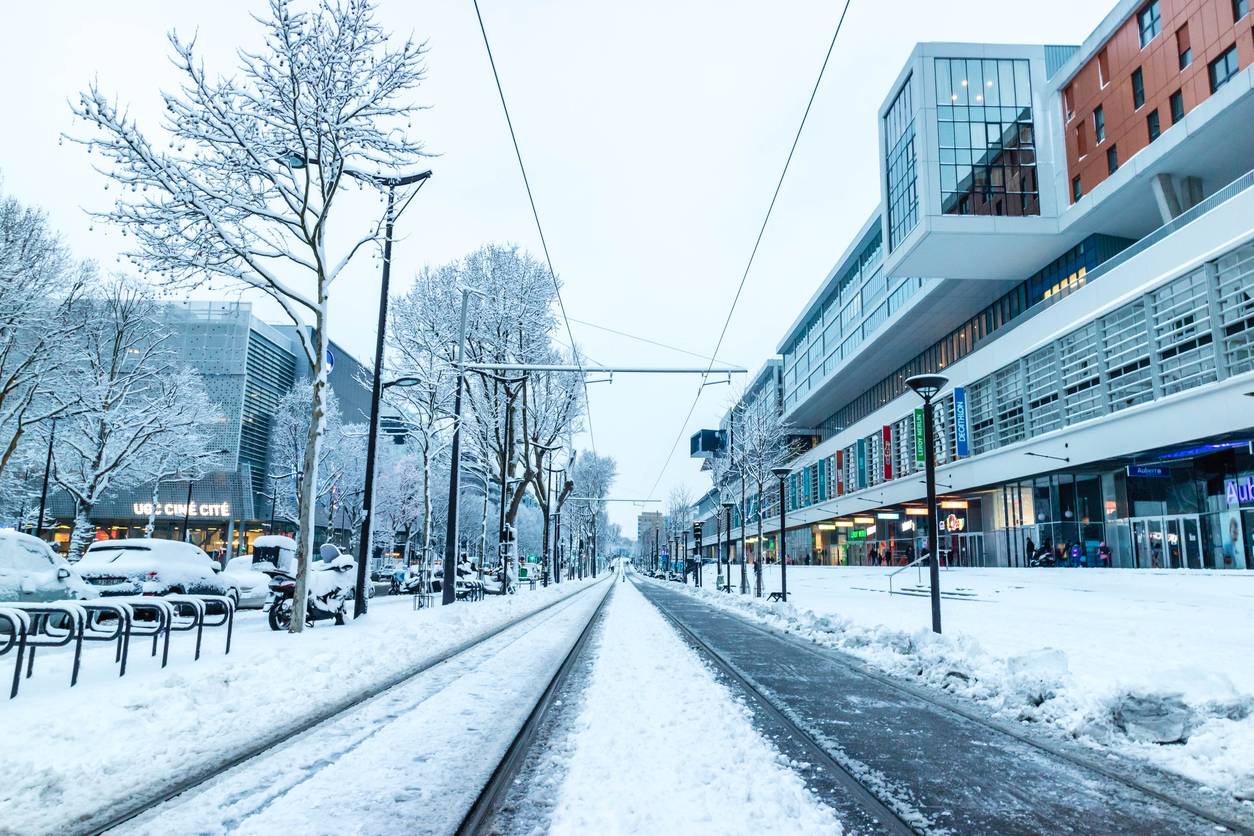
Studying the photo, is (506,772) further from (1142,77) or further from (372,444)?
(1142,77)

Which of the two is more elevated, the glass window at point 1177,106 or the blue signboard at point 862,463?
the glass window at point 1177,106

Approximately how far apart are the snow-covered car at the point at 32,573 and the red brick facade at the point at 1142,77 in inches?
1509

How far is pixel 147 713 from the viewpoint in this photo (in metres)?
5.93

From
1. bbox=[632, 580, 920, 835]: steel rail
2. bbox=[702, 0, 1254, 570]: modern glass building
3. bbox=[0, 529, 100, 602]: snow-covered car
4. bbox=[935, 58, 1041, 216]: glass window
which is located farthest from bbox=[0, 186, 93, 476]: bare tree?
bbox=[935, 58, 1041, 216]: glass window

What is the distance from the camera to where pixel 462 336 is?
21609 mm

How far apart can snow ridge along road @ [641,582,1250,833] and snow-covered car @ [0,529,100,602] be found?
34.9 ft

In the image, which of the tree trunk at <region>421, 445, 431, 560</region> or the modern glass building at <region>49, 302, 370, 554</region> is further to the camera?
the modern glass building at <region>49, 302, 370, 554</region>

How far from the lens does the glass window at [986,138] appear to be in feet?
131

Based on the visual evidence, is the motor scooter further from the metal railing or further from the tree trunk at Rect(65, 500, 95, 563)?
the metal railing

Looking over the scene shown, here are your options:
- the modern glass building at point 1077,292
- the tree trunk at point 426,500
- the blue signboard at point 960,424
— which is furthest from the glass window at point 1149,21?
the tree trunk at point 426,500

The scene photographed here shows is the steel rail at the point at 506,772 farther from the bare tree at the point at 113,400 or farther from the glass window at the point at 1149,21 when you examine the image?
the glass window at the point at 1149,21

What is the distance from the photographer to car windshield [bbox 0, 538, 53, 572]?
36.4 ft

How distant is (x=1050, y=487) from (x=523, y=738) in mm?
39088

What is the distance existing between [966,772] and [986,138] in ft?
145
